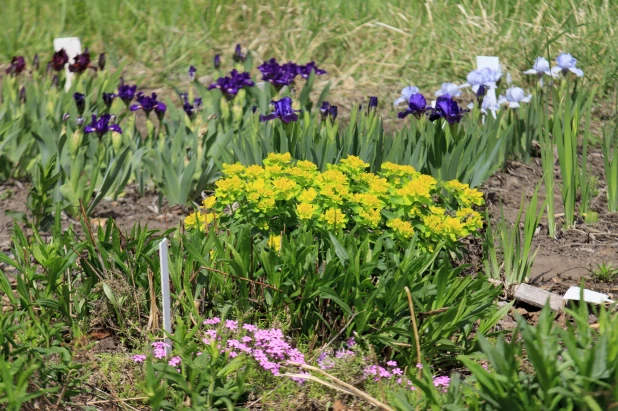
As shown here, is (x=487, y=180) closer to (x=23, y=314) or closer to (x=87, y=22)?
(x=23, y=314)

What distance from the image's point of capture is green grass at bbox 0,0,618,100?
580 cm

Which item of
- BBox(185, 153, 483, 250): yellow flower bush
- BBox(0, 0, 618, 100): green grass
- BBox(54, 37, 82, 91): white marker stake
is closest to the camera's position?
BBox(185, 153, 483, 250): yellow flower bush

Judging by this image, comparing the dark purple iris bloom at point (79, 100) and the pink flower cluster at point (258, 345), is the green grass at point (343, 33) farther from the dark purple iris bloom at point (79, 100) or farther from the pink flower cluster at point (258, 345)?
the pink flower cluster at point (258, 345)

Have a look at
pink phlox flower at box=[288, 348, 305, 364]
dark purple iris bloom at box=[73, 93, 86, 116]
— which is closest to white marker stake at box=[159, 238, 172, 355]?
pink phlox flower at box=[288, 348, 305, 364]

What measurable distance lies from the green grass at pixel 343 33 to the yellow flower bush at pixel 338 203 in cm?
287

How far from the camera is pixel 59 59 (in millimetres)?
4848

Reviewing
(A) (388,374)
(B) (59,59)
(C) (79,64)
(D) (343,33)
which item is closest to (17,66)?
(B) (59,59)

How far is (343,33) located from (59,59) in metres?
2.61

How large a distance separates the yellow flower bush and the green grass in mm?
2871

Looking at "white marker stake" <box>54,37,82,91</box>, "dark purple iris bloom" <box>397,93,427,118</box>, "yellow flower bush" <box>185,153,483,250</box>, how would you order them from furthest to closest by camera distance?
"white marker stake" <box>54,37,82,91</box> → "dark purple iris bloom" <box>397,93,427,118</box> → "yellow flower bush" <box>185,153,483,250</box>

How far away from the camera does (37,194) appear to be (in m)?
3.13

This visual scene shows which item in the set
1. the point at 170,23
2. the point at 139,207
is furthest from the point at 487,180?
the point at 170,23

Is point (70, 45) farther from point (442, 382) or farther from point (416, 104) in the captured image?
point (442, 382)

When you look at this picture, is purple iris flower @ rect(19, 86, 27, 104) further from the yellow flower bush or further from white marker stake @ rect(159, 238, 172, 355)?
white marker stake @ rect(159, 238, 172, 355)
